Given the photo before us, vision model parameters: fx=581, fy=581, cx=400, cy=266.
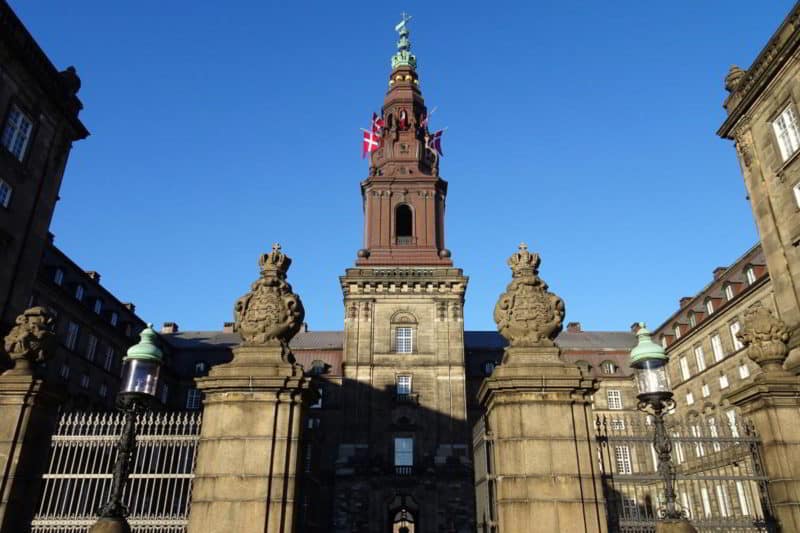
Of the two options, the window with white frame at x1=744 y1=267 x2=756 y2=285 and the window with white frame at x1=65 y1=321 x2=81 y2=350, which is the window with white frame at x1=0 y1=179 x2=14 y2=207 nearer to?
the window with white frame at x1=65 y1=321 x2=81 y2=350

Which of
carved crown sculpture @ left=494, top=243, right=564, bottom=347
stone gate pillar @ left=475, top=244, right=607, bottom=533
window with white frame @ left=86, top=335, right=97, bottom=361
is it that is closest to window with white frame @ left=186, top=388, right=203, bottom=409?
window with white frame @ left=86, top=335, right=97, bottom=361

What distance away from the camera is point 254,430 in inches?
406

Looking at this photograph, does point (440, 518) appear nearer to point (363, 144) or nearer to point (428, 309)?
point (428, 309)

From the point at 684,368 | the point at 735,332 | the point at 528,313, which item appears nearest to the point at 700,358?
the point at 684,368

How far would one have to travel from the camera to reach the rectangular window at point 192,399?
5539 cm

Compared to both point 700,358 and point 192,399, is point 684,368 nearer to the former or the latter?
point 700,358

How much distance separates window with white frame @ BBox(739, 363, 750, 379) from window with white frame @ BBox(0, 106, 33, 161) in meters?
43.4

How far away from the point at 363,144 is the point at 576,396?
44.0 m

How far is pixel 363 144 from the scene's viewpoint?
170 ft

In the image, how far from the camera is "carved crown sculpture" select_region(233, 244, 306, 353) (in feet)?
36.8

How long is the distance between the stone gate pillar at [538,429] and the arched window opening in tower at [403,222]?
37.6 metres

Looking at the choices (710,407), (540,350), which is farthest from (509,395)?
(710,407)

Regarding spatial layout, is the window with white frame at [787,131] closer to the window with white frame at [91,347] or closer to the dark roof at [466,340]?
the dark roof at [466,340]

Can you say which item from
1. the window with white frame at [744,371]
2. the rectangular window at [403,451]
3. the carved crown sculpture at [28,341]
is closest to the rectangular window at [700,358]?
the window with white frame at [744,371]
